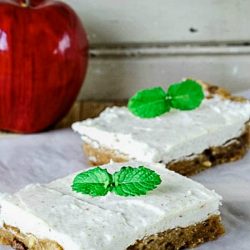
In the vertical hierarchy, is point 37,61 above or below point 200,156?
above

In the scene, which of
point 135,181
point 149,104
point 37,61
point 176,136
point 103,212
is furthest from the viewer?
point 37,61

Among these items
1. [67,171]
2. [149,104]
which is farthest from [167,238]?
[149,104]

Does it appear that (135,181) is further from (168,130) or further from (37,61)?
(37,61)

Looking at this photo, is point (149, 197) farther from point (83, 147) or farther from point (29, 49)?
point (29, 49)

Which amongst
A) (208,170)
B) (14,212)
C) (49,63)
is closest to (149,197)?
(14,212)

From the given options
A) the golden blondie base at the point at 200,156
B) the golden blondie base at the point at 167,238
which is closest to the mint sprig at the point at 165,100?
the golden blondie base at the point at 200,156

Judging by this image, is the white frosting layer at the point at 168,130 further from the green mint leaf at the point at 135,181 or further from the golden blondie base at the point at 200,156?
the green mint leaf at the point at 135,181

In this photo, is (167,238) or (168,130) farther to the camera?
(168,130)

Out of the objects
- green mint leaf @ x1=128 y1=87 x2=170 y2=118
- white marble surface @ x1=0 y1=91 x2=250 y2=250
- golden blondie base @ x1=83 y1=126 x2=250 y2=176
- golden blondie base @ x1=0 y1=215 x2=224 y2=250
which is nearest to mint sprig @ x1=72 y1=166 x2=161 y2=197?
golden blondie base @ x1=0 y1=215 x2=224 y2=250
